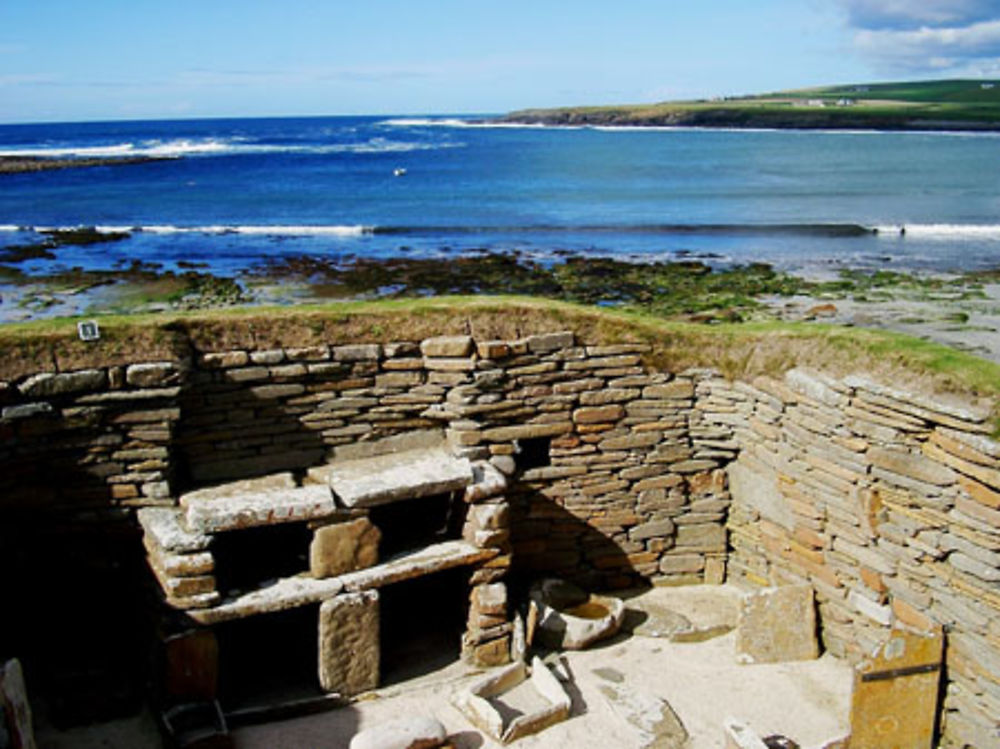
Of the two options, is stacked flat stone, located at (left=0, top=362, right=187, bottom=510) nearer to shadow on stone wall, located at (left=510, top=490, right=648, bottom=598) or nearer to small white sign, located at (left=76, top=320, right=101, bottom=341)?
small white sign, located at (left=76, top=320, right=101, bottom=341)

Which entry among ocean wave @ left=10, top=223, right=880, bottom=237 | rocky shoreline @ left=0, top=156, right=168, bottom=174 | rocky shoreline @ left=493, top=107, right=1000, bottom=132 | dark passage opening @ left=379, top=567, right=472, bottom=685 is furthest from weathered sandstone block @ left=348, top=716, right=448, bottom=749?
rocky shoreline @ left=493, top=107, right=1000, bottom=132

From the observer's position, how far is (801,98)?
16388cm

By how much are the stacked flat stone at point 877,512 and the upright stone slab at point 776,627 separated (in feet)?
0.56

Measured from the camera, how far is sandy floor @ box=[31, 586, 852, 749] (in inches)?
270

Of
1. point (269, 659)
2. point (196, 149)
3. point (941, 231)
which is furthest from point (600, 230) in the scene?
point (196, 149)

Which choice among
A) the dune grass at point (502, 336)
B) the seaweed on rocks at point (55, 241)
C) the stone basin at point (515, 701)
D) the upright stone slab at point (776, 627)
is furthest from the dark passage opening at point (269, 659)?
the seaweed on rocks at point (55, 241)

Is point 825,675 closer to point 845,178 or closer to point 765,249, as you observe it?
point 765,249

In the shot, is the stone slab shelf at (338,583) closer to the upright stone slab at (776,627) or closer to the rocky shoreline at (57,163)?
the upright stone slab at (776,627)

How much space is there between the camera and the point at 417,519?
8695mm

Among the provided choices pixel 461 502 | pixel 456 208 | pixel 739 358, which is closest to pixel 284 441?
pixel 461 502

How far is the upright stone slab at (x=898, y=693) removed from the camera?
6609 mm

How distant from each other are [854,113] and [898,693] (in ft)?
393

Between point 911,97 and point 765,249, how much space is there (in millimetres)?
128873

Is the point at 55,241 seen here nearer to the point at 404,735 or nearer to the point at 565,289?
the point at 565,289
